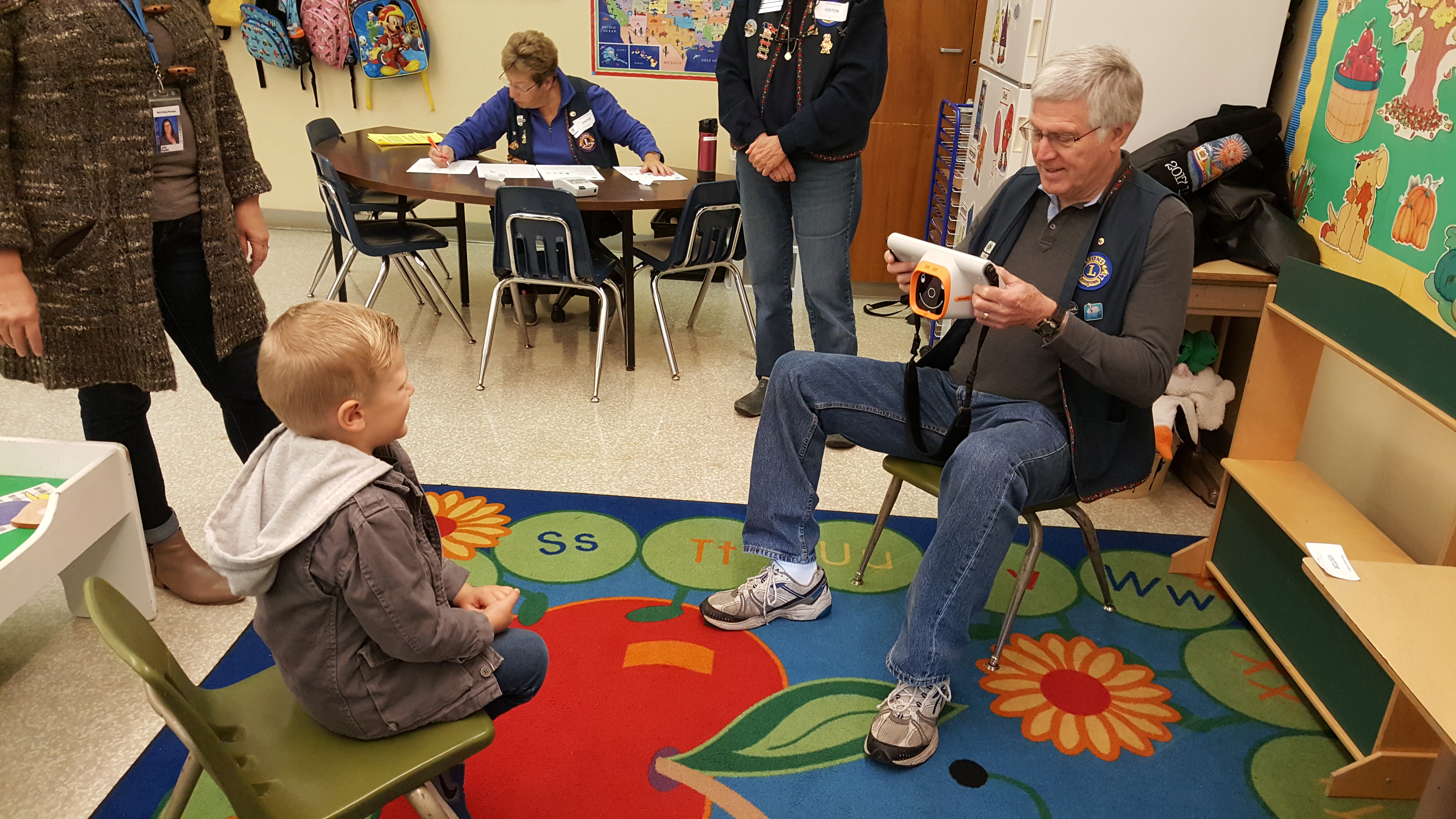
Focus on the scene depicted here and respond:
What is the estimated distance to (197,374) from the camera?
2186mm

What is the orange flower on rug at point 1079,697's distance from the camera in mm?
2029

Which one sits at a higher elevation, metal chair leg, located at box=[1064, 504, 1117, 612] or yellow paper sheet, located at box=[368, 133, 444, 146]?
yellow paper sheet, located at box=[368, 133, 444, 146]

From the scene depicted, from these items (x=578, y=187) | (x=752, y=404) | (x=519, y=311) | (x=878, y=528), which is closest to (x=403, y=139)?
(x=519, y=311)

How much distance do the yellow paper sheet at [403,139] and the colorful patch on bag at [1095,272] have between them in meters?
3.19

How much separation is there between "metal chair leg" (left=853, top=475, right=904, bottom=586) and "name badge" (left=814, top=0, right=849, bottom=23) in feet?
4.53

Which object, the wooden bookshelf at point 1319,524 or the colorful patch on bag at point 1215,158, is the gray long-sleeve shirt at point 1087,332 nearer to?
the wooden bookshelf at point 1319,524

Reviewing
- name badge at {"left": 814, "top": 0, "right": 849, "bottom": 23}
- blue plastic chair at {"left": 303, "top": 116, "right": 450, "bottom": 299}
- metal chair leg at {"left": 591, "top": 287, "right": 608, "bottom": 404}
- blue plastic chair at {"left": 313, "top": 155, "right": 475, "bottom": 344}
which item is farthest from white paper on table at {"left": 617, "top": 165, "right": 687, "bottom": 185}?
name badge at {"left": 814, "top": 0, "right": 849, "bottom": 23}

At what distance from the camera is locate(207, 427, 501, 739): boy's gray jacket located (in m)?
1.26

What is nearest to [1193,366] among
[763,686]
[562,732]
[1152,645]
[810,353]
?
[1152,645]

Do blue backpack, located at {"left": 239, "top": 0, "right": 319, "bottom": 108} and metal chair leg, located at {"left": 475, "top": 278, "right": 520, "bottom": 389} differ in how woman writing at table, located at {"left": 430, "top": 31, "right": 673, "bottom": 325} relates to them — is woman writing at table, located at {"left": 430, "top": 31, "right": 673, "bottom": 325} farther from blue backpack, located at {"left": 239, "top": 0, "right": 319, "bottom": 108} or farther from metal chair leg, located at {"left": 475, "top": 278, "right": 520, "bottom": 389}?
blue backpack, located at {"left": 239, "top": 0, "right": 319, "bottom": 108}

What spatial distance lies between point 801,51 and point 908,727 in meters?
1.99

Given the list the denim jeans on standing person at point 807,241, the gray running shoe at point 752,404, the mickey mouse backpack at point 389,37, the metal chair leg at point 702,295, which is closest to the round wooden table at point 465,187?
the metal chair leg at point 702,295

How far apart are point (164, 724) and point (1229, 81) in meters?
3.13

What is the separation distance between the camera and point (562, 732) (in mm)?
1969
